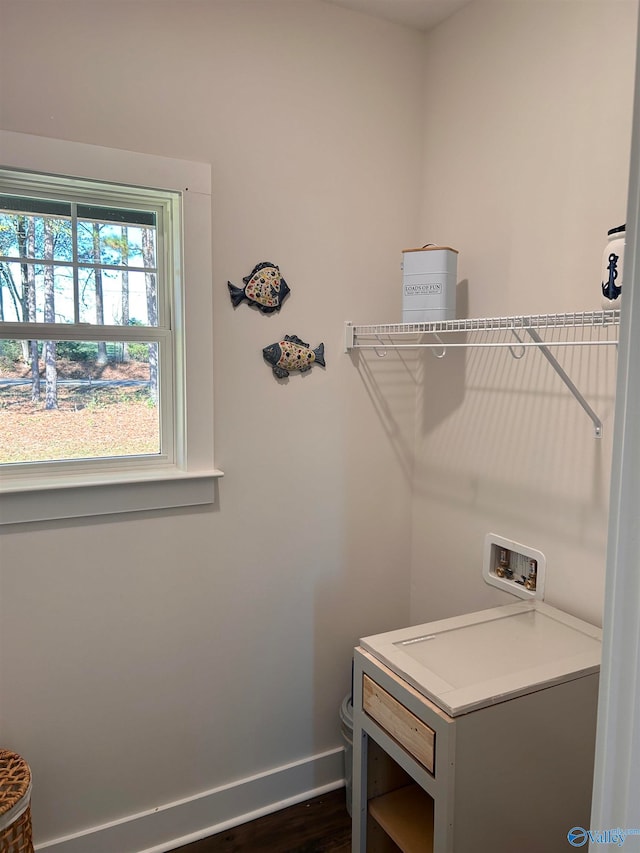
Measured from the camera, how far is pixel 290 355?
195 centimetres

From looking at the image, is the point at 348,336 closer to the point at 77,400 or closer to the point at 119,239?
the point at 119,239

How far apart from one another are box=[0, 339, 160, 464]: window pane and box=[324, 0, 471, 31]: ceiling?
1288 millimetres

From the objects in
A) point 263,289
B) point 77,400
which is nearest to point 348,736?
point 77,400

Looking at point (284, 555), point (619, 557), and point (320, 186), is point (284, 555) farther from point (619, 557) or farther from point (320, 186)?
point (619, 557)

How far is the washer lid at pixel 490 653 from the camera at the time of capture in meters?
1.29

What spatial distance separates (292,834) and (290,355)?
1.55 metres

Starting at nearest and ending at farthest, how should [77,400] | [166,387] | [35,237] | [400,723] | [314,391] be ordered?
[400,723], [35,237], [77,400], [166,387], [314,391]

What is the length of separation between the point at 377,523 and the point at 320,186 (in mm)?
1192

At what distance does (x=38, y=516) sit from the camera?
5.35ft

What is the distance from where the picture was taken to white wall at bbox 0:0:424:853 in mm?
1648

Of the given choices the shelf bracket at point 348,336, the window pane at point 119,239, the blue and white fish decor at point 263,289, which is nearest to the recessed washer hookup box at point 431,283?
the shelf bracket at point 348,336

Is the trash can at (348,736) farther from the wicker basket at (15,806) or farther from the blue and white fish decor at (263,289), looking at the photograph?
the blue and white fish decor at (263,289)

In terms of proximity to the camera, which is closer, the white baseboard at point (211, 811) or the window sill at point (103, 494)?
the window sill at point (103, 494)

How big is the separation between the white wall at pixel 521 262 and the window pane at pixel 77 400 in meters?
1.00
